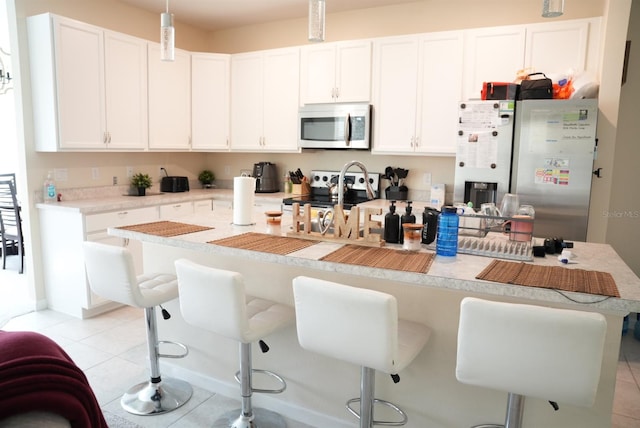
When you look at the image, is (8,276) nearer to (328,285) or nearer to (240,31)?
(240,31)

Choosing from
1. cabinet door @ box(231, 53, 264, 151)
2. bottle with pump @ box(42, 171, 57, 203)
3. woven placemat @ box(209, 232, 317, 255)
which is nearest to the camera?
woven placemat @ box(209, 232, 317, 255)

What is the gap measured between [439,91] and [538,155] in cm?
111

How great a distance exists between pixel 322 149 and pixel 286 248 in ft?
9.33

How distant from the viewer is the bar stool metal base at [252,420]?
88.7 inches

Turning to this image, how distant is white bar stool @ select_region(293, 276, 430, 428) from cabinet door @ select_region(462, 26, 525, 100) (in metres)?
2.80

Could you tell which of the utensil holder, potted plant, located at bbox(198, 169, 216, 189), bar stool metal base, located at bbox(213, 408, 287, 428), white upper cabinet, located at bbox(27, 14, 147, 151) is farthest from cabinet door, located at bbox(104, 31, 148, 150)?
bar stool metal base, located at bbox(213, 408, 287, 428)

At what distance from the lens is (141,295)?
2.23 meters

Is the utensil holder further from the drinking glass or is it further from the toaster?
the toaster

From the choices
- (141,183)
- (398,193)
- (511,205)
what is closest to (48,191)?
(141,183)

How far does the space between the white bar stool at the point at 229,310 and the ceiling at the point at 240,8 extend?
3.37 metres

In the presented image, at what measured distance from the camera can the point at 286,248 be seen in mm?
2092

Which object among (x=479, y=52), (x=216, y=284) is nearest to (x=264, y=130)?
(x=479, y=52)

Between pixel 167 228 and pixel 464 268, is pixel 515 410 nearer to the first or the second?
pixel 464 268

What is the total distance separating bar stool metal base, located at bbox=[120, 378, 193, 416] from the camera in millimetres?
2506
